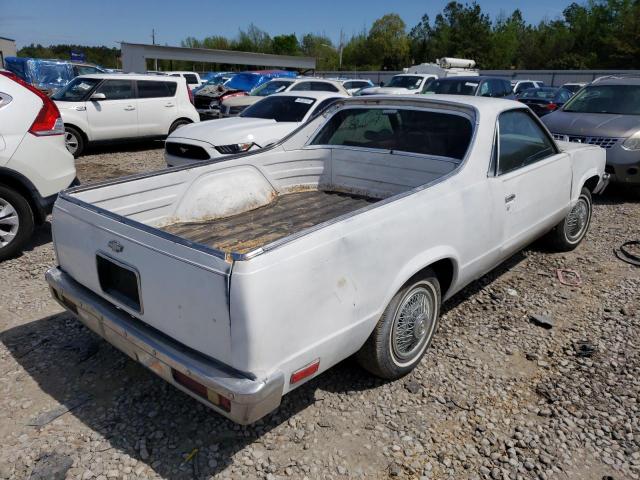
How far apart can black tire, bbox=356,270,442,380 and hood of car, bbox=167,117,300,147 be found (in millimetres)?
4871

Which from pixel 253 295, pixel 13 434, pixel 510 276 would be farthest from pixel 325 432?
pixel 510 276

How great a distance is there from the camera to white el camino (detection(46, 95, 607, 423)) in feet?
6.73

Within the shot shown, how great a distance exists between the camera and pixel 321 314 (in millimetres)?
2213

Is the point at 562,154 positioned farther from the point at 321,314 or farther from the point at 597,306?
the point at 321,314

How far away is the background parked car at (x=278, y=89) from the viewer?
38.5ft

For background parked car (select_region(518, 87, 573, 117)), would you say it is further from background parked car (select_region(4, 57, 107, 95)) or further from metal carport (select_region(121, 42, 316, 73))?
metal carport (select_region(121, 42, 316, 73))

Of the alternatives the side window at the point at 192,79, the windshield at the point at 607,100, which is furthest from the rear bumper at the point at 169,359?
the side window at the point at 192,79

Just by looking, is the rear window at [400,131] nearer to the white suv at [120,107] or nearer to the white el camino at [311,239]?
the white el camino at [311,239]

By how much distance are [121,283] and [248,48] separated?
281 feet

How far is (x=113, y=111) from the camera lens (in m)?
10.4

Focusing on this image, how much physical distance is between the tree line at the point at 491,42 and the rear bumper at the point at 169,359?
55075 millimetres

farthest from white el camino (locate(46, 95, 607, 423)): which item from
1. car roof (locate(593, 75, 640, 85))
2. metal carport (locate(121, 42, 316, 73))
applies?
metal carport (locate(121, 42, 316, 73))

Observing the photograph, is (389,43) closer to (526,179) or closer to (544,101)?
(544,101)

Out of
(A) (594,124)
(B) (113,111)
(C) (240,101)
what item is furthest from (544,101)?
(B) (113,111)
